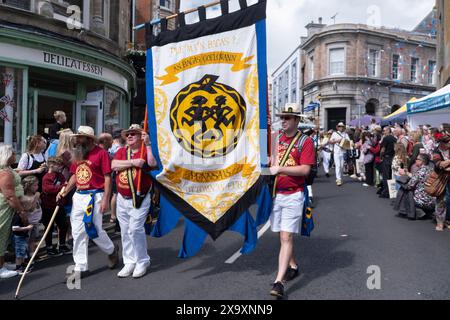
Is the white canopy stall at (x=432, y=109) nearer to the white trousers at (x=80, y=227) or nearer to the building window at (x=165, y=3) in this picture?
the white trousers at (x=80, y=227)

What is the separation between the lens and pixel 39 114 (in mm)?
10688

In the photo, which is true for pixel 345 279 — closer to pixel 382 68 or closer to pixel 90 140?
pixel 90 140

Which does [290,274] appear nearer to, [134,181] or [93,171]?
[134,181]

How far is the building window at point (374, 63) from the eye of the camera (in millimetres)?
35062

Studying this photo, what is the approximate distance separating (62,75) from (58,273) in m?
7.64

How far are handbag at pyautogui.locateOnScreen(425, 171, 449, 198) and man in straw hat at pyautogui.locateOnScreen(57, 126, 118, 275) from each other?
559cm

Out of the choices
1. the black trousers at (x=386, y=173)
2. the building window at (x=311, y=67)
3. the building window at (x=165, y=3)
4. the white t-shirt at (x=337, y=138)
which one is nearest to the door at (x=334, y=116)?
the building window at (x=311, y=67)

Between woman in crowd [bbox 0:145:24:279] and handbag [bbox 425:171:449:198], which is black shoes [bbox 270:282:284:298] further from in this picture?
handbag [bbox 425:171:449:198]

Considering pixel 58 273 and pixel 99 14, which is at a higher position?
pixel 99 14

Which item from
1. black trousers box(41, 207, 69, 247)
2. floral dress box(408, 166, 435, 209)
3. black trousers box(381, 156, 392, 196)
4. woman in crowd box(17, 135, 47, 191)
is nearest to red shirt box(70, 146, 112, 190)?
black trousers box(41, 207, 69, 247)

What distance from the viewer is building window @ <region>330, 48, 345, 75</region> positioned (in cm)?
3441
